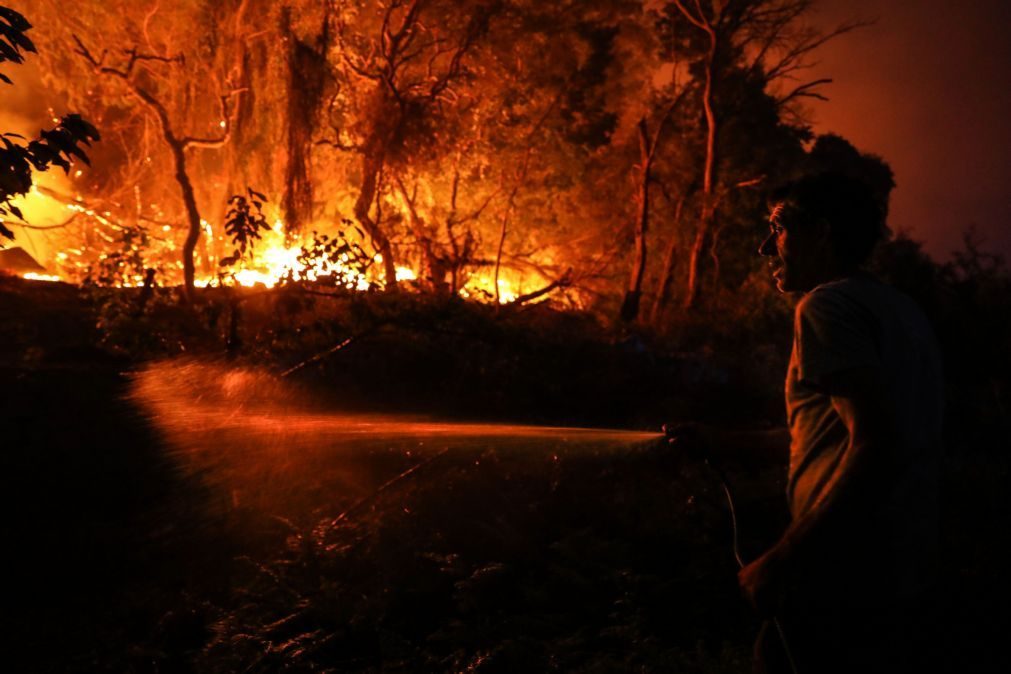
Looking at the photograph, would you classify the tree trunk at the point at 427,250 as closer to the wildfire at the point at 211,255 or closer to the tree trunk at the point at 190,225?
the wildfire at the point at 211,255

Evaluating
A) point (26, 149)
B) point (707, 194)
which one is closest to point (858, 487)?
point (26, 149)

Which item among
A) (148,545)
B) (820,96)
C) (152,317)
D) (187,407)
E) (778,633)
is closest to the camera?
(778,633)

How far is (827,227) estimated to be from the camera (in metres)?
2.44

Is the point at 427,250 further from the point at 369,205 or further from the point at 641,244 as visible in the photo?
the point at 641,244

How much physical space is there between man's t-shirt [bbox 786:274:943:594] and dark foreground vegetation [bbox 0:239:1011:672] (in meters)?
0.41

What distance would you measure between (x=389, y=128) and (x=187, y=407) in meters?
9.88

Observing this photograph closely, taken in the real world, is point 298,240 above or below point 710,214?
below

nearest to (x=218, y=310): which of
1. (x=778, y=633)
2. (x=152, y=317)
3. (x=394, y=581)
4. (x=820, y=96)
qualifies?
(x=152, y=317)

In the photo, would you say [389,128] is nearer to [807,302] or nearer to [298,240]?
[298,240]

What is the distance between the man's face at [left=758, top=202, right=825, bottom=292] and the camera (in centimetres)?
246

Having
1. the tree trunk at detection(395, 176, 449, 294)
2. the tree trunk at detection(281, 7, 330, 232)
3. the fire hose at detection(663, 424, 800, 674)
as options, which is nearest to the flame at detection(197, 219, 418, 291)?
the tree trunk at detection(281, 7, 330, 232)

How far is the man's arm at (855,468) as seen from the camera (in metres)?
1.99

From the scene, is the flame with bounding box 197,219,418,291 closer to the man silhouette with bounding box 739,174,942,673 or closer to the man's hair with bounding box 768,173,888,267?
the man's hair with bounding box 768,173,888,267

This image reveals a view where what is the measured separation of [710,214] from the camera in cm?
1734
